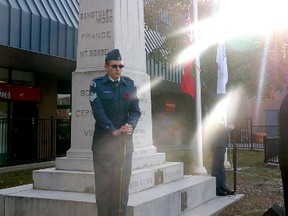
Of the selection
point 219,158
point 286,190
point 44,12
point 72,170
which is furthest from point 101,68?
point 44,12

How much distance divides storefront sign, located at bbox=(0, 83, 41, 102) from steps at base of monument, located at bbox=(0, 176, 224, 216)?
36.6 feet

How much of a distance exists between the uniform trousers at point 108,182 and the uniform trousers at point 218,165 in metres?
3.61

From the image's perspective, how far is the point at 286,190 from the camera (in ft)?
7.31

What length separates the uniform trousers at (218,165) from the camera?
7676 millimetres

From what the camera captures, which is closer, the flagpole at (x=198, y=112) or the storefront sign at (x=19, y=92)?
the flagpole at (x=198, y=112)

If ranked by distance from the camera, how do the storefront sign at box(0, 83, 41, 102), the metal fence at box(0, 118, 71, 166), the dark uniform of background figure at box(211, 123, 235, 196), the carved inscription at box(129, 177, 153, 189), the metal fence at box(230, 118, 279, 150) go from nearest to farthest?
the carved inscription at box(129, 177, 153, 189) → the dark uniform of background figure at box(211, 123, 235, 196) → the metal fence at box(0, 118, 71, 166) → the storefront sign at box(0, 83, 41, 102) → the metal fence at box(230, 118, 279, 150)

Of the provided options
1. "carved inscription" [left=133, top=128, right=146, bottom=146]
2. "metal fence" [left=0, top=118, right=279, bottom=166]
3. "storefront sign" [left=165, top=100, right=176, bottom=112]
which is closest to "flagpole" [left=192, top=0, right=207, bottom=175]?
"metal fence" [left=0, top=118, right=279, bottom=166]

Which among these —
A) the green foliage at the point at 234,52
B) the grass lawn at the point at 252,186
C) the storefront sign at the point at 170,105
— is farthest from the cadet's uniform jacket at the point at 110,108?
the storefront sign at the point at 170,105

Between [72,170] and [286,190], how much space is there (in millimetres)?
4346

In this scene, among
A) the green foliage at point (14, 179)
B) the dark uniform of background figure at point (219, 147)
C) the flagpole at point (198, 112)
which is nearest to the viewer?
the dark uniform of background figure at point (219, 147)

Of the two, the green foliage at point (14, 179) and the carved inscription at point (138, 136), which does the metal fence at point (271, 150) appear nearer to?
the green foliage at point (14, 179)

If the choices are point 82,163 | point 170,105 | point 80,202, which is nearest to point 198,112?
point 82,163

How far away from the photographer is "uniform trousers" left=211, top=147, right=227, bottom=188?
768 cm

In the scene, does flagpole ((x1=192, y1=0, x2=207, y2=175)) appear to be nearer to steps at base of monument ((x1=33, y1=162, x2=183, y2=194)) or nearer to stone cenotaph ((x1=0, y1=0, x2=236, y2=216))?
stone cenotaph ((x1=0, y1=0, x2=236, y2=216))
